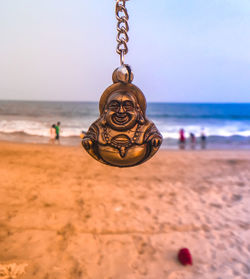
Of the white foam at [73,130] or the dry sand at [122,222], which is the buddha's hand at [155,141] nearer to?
the dry sand at [122,222]

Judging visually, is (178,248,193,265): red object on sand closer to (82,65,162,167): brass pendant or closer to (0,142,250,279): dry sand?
(0,142,250,279): dry sand

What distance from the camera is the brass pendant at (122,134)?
2.11 meters

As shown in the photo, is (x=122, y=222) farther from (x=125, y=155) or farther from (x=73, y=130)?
(x=73, y=130)

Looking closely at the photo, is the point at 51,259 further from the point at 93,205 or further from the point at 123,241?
the point at 93,205

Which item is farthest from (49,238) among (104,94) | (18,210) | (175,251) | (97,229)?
(104,94)

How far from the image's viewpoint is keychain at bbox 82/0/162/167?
2.10 m

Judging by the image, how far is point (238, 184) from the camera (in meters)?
7.32

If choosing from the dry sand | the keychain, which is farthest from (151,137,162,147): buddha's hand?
the dry sand

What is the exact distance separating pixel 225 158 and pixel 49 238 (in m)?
8.35

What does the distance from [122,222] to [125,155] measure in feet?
11.1

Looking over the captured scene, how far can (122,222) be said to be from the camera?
5121mm

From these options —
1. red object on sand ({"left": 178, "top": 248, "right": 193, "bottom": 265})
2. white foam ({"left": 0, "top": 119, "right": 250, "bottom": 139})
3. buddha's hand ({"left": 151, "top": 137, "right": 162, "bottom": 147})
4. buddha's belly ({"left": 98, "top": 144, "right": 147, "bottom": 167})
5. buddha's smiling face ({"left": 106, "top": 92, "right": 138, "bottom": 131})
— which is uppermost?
white foam ({"left": 0, "top": 119, "right": 250, "bottom": 139})

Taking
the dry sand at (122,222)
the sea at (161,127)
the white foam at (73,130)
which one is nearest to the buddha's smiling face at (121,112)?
the dry sand at (122,222)

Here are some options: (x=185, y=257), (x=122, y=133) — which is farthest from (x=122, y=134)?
(x=185, y=257)
